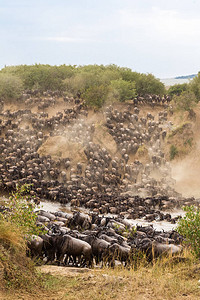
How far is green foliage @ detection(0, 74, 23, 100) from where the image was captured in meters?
50.7

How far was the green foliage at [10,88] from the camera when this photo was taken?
166 feet

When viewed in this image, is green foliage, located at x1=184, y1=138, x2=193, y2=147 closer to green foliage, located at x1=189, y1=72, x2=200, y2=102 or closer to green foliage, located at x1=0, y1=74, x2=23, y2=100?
green foliage, located at x1=189, y1=72, x2=200, y2=102

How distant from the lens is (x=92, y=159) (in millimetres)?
37906

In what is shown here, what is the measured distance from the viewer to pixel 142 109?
47938 mm

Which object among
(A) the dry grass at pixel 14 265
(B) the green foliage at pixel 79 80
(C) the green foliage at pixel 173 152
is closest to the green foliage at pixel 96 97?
(B) the green foliage at pixel 79 80

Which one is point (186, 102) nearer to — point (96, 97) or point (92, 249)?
point (96, 97)

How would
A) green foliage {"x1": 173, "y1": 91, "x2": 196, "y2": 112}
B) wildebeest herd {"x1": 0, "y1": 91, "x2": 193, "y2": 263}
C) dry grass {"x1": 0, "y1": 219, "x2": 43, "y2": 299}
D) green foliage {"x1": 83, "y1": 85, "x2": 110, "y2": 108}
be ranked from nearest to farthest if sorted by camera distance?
dry grass {"x1": 0, "y1": 219, "x2": 43, "y2": 299}, wildebeest herd {"x1": 0, "y1": 91, "x2": 193, "y2": 263}, green foliage {"x1": 173, "y1": 91, "x2": 196, "y2": 112}, green foliage {"x1": 83, "y1": 85, "x2": 110, "y2": 108}

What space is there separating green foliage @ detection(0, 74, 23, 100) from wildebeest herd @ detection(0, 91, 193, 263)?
1.41 m

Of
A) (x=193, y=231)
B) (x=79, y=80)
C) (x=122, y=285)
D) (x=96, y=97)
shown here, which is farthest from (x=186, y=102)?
(x=122, y=285)

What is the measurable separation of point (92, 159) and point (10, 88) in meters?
20.2

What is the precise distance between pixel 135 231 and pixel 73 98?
107 feet

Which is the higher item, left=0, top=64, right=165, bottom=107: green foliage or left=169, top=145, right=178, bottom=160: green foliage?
left=0, top=64, right=165, bottom=107: green foliage

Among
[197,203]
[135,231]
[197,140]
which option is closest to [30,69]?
[197,140]

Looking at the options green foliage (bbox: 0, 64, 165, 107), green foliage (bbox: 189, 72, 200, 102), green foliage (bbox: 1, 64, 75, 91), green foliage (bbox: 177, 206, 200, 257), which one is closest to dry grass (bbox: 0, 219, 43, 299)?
green foliage (bbox: 177, 206, 200, 257)
